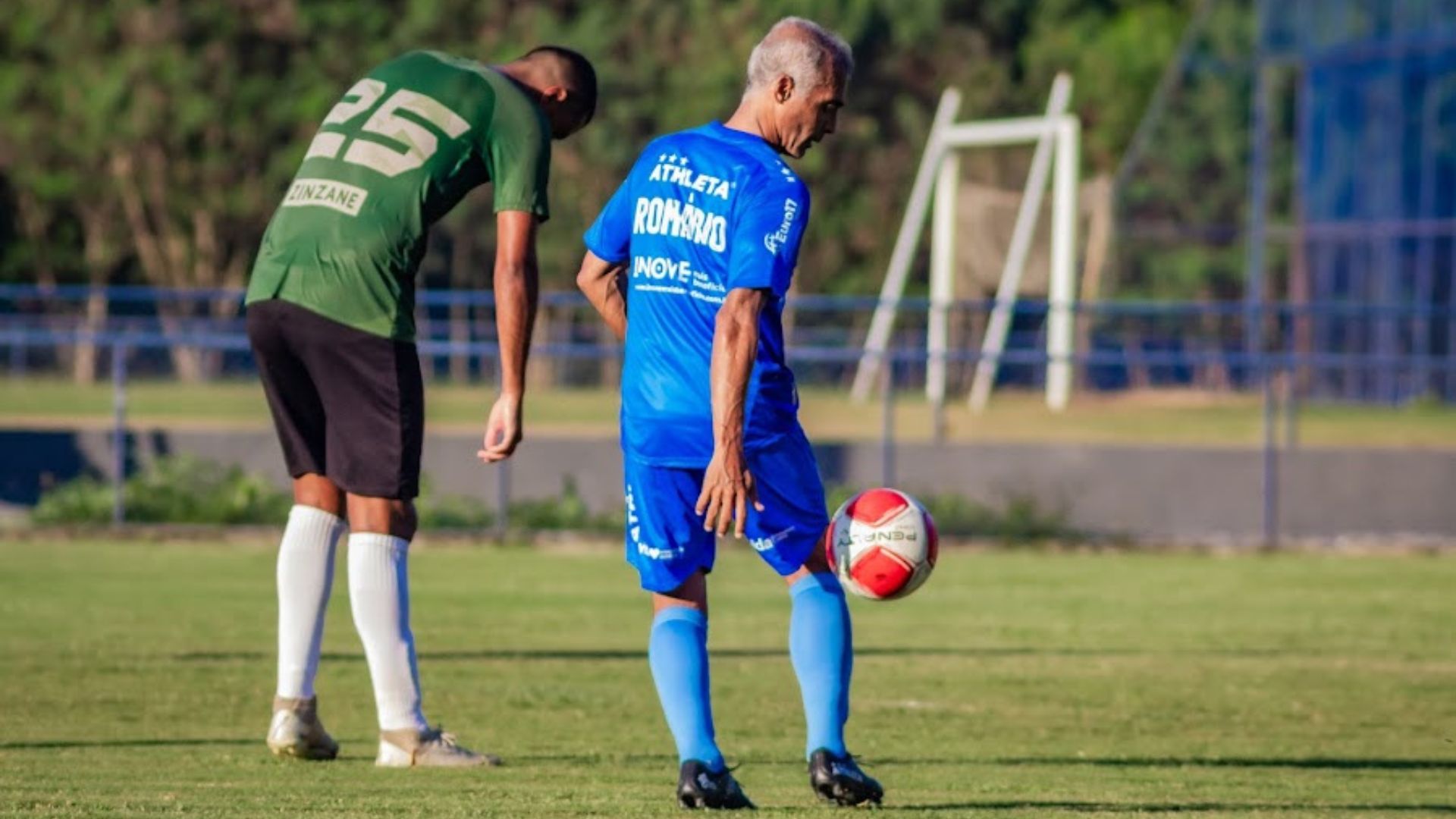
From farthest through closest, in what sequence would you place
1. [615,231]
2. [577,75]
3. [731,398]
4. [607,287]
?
[577,75] → [607,287] → [615,231] → [731,398]

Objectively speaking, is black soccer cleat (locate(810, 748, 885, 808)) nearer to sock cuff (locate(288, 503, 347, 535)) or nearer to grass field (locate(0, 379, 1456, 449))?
sock cuff (locate(288, 503, 347, 535))

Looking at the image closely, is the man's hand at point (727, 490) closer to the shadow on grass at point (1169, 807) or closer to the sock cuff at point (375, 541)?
the shadow on grass at point (1169, 807)

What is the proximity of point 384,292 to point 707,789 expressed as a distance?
1.89 m

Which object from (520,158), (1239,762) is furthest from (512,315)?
(1239,762)

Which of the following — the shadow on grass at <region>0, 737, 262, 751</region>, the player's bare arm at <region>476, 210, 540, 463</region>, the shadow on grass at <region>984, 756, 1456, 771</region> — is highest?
the player's bare arm at <region>476, 210, 540, 463</region>

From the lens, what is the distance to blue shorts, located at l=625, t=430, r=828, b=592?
20.8ft

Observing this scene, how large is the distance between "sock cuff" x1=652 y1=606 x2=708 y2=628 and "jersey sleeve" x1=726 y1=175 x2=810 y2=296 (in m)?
0.88

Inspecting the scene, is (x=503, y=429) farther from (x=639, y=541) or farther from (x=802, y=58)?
(x=802, y=58)

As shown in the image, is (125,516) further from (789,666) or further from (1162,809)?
(1162,809)

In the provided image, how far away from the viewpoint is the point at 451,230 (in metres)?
55.7

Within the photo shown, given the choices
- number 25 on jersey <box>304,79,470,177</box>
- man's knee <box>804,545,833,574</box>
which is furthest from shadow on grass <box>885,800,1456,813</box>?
number 25 on jersey <box>304,79,470,177</box>

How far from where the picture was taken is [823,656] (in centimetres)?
639

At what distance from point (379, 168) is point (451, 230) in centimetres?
4890

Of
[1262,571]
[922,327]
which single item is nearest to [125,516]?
[1262,571]
